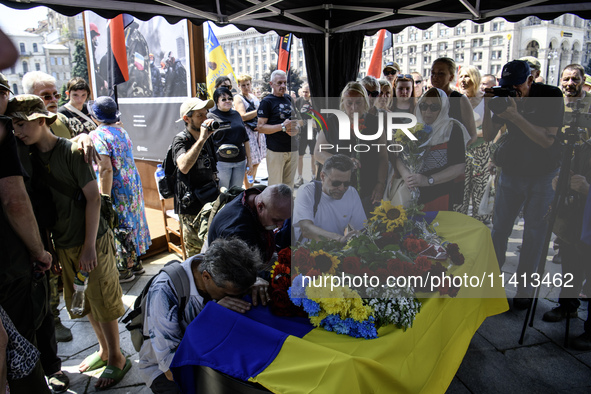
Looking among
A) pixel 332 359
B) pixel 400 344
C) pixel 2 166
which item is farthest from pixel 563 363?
pixel 2 166

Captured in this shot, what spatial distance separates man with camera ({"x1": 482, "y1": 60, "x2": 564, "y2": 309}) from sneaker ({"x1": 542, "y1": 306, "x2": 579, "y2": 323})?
18 centimetres

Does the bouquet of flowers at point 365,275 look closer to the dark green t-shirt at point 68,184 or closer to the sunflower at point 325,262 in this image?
the sunflower at point 325,262

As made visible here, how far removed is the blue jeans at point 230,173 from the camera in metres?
4.39

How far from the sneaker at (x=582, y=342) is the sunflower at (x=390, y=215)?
1715mm

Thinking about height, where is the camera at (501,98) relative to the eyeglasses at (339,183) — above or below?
above

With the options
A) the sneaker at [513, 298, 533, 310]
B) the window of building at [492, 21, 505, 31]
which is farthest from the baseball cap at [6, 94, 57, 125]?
the window of building at [492, 21, 505, 31]

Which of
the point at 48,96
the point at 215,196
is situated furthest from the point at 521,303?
the point at 48,96

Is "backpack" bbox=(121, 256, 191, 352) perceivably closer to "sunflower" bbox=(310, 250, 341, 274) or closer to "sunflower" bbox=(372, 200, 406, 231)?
"sunflower" bbox=(310, 250, 341, 274)

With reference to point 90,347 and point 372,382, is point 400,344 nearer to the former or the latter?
point 372,382

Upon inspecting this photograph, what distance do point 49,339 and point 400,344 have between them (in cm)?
193

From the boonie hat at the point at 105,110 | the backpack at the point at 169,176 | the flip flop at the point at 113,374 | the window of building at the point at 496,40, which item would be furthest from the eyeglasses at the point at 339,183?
the window of building at the point at 496,40

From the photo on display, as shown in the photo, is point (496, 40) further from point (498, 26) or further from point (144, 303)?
point (144, 303)

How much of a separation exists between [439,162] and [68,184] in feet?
7.62

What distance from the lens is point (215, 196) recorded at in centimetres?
302
